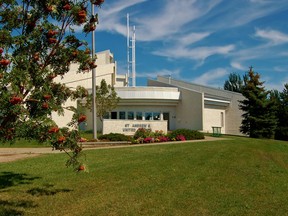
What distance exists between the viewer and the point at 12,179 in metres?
9.22

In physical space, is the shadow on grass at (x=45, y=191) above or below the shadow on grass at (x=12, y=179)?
below

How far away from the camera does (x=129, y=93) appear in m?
39.8

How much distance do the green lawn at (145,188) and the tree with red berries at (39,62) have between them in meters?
1.35

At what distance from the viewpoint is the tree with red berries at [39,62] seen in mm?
5426

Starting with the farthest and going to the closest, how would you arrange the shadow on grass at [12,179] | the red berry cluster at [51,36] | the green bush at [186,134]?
1. the green bush at [186,134]
2. the shadow on grass at [12,179]
3. the red berry cluster at [51,36]

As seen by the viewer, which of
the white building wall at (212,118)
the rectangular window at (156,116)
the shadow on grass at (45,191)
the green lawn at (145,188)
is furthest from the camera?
the rectangular window at (156,116)

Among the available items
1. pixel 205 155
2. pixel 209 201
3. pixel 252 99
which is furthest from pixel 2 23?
pixel 252 99

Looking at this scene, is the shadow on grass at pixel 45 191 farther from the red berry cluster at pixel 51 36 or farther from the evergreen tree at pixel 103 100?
the evergreen tree at pixel 103 100

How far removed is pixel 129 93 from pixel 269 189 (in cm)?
3157

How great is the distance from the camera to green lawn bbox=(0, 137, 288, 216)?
6824mm

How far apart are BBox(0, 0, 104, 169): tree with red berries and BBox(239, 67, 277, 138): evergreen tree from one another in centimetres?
2831

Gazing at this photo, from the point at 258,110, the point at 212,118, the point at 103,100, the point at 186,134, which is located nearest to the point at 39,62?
the point at 186,134

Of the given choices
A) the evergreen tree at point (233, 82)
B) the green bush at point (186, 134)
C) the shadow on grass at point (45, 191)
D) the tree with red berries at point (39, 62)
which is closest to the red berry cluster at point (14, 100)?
the tree with red berries at point (39, 62)

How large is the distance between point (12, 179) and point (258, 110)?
1105 inches
